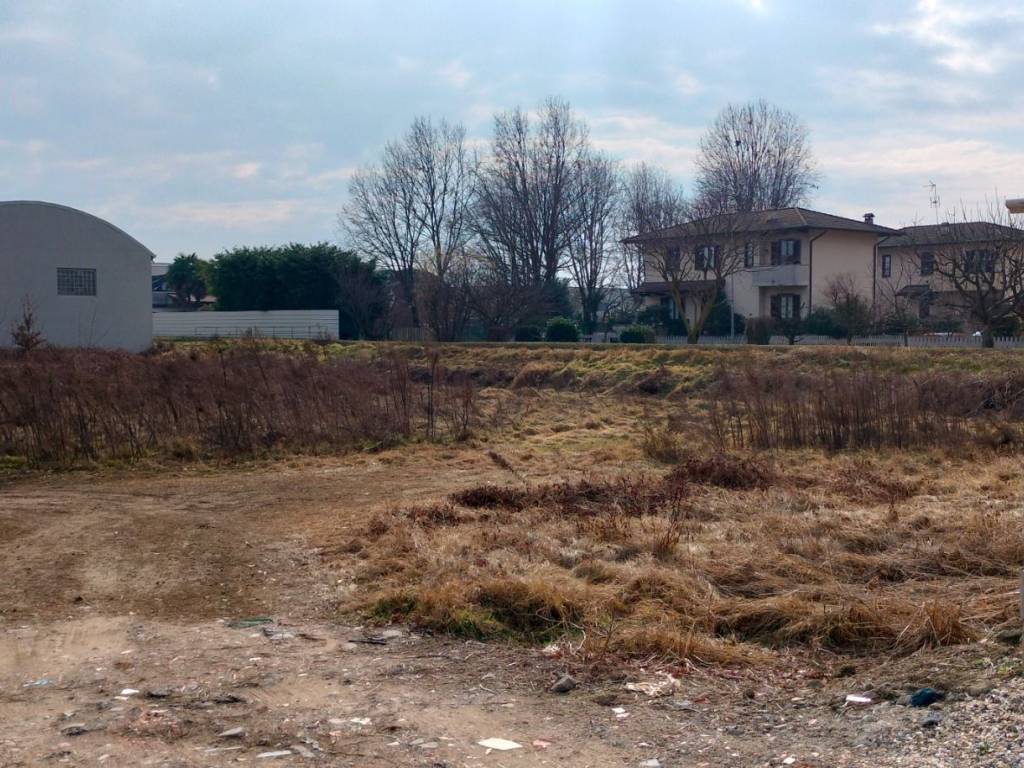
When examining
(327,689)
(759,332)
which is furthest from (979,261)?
(327,689)

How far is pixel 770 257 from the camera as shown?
191ft

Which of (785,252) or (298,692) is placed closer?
(298,692)

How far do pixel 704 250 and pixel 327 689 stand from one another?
49.1 meters

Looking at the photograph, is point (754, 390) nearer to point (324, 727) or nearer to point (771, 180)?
point (324, 727)

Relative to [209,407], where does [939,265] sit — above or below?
above

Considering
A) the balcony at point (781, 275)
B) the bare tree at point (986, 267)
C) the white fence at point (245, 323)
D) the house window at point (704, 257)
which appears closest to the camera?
the bare tree at point (986, 267)

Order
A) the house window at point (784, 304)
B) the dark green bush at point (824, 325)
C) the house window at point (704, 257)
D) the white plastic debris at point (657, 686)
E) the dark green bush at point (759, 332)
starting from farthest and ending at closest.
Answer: the house window at point (784, 304) < the house window at point (704, 257) < the dark green bush at point (759, 332) < the dark green bush at point (824, 325) < the white plastic debris at point (657, 686)

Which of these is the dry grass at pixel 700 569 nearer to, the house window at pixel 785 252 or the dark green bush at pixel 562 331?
the dark green bush at pixel 562 331

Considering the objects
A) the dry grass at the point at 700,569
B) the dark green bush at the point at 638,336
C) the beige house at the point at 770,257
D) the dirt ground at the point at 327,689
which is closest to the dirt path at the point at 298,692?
the dirt ground at the point at 327,689

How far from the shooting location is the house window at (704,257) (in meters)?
53.2

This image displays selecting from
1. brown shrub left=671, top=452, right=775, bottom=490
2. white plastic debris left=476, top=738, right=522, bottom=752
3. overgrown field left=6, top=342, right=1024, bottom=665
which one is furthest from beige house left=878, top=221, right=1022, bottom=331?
white plastic debris left=476, top=738, right=522, bottom=752

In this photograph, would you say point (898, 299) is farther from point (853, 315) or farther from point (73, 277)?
point (73, 277)

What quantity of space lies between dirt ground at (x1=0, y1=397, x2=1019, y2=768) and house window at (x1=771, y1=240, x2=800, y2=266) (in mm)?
50500

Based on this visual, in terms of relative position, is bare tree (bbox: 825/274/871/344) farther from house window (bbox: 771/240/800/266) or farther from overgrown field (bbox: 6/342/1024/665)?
overgrown field (bbox: 6/342/1024/665)
